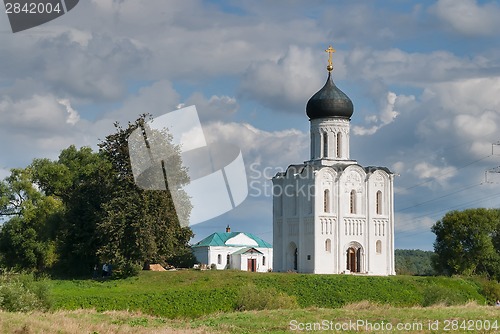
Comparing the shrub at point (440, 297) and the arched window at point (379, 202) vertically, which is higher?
the arched window at point (379, 202)

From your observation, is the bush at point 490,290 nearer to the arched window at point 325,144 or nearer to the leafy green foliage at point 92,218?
the arched window at point 325,144

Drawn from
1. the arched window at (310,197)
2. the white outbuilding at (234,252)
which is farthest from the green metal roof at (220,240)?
the arched window at (310,197)

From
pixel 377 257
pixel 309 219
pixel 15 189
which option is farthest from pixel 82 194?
pixel 377 257

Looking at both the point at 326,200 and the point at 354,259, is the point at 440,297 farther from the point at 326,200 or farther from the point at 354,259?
the point at 326,200

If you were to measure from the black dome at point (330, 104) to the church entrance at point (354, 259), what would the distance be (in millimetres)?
8172

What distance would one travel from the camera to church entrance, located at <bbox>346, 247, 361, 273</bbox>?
187 ft

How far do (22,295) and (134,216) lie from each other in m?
12.6

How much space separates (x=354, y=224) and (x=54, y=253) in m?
17.9

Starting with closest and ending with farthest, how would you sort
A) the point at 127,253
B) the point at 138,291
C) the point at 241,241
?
the point at 138,291 → the point at 127,253 → the point at 241,241

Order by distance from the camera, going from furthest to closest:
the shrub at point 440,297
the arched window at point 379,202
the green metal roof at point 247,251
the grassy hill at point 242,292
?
1. the green metal roof at point 247,251
2. the arched window at point 379,202
3. the shrub at point 440,297
4. the grassy hill at point 242,292

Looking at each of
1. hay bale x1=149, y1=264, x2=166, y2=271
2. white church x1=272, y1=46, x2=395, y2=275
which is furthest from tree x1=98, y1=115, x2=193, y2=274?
white church x1=272, y1=46, x2=395, y2=275

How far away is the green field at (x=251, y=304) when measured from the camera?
30234 mm

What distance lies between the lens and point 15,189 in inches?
2250

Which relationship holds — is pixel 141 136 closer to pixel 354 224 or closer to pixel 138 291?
pixel 138 291
